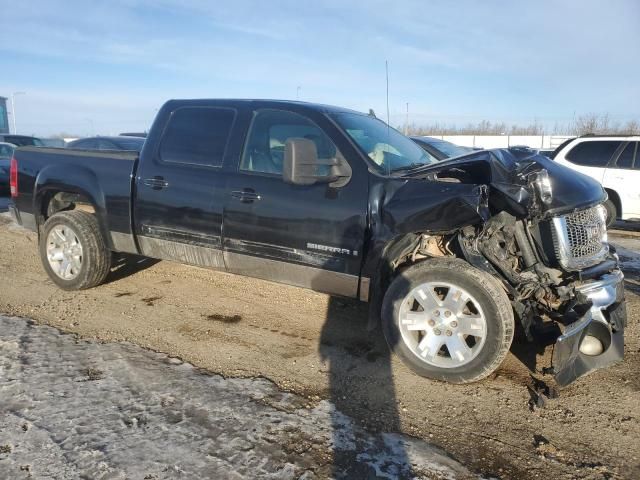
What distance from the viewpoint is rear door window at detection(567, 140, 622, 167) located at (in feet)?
30.3

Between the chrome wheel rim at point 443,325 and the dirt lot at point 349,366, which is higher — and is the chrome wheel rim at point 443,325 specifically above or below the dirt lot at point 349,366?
above

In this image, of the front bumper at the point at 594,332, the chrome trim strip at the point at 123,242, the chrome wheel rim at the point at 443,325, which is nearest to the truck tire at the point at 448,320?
the chrome wheel rim at the point at 443,325

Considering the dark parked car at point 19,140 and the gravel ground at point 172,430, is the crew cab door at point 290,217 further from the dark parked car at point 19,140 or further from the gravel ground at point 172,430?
the dark parked car at point 19,140

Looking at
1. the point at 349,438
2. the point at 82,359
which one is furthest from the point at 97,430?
the point at 349,438

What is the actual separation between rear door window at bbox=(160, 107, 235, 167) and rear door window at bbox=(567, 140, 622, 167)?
7585 millimetres

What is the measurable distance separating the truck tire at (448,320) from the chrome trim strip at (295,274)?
40 centimetres

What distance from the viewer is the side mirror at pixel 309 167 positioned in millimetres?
3613

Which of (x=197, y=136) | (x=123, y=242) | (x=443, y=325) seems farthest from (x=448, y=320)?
(x=123, y=242)

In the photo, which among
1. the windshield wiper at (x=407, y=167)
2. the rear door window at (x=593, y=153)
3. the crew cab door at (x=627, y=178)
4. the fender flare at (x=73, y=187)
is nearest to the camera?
the windshield wiper at (x=407, y=167)

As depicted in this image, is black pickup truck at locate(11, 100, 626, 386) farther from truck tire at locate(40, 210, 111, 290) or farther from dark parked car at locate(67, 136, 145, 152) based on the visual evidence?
dark parked car at locate(67, 136, 145, 152)

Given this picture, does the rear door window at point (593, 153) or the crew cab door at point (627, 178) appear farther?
the rear door window at point (593, 153)

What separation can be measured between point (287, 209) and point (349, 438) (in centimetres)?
184

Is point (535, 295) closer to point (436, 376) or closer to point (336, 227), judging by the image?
point (436, 376)

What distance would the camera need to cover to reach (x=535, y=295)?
341 cm
